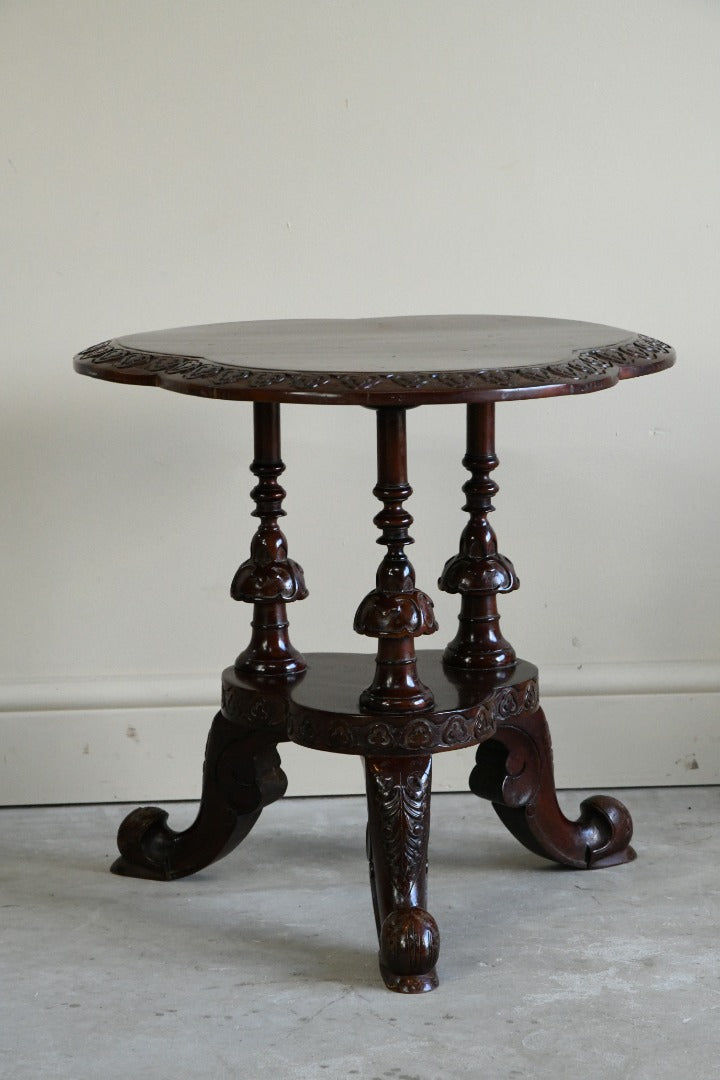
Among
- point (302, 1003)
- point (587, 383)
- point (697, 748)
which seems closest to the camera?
point (587, 383)

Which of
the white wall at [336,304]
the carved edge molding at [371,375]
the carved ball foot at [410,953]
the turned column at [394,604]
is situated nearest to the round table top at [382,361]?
the carved edge molding at [371,375]

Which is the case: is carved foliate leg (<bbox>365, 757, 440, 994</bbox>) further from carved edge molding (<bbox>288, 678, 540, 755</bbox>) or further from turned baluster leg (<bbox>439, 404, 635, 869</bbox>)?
turned baluster leg (<bbox>439, 404, 635, 869</bbox>)

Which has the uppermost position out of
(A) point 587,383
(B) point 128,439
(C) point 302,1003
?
(A) point 587,383

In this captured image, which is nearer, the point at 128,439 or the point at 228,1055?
the point at 228,1055

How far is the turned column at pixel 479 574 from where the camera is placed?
182 centimetres

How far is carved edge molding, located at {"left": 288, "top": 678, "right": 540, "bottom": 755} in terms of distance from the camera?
63.7 inches

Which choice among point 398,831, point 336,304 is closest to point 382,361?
point 398,831

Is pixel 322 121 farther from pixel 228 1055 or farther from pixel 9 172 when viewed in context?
pixel 228 1055

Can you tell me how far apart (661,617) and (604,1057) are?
96 cm

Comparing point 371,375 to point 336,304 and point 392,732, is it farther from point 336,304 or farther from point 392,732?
point 336,304

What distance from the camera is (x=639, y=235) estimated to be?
218cm

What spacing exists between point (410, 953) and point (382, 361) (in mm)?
641

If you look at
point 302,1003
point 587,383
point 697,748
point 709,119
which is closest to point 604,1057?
point 302,1003

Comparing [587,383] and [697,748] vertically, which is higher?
[587,383]
